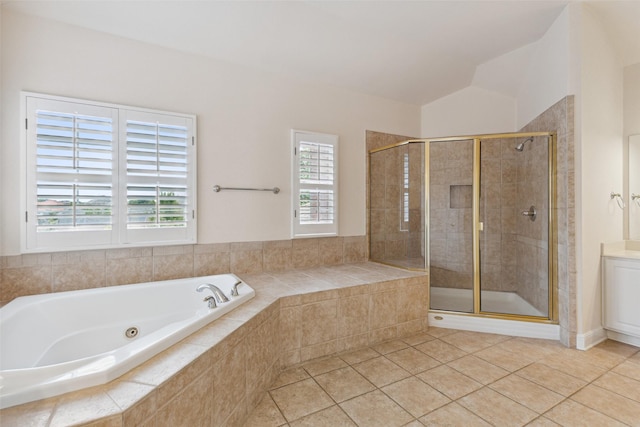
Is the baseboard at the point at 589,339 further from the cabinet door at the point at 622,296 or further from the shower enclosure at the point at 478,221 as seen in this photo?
the shower enclosure at the point at 478,221

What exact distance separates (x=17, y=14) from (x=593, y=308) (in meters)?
4.61

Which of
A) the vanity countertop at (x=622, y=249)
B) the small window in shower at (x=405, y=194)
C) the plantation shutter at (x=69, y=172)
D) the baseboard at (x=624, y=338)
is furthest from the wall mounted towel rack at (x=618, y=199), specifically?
the plantation shutter at (x=69, y=172)

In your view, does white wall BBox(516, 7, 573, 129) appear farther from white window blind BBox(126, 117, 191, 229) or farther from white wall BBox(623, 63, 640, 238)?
white window blind BBox(126, 117, 191, 229)

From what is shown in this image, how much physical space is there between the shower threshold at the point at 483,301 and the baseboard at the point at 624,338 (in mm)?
556

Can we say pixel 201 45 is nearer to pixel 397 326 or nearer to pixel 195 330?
pixel 195 330

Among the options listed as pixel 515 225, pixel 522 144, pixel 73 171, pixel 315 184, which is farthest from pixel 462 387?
pixel 73 171

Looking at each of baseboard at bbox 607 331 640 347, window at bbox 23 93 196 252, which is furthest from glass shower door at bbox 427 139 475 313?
window at bbox 23 93 196 252

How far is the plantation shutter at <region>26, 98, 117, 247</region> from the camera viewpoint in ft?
6.17

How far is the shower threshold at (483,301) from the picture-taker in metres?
2.68

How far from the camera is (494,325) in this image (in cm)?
259

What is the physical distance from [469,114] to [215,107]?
3.04 meters

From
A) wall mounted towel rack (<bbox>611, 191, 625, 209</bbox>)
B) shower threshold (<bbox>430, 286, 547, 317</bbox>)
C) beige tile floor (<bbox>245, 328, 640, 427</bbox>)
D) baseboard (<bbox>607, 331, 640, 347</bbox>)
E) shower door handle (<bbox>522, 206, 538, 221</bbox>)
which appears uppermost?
wall mounted towel rack (<bbox>611, 191, 625, 209</bbox>)

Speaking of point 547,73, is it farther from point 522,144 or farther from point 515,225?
point 515,225

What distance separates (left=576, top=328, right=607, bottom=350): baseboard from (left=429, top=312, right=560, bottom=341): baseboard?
0.16 m
